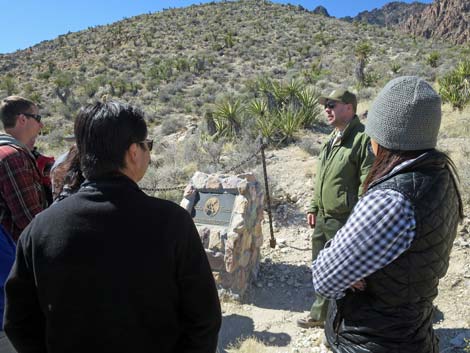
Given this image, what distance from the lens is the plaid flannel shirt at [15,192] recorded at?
209cm

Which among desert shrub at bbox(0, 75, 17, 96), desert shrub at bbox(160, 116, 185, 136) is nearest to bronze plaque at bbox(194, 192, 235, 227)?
desert shrub at bbox(160, 116, 185, 136)

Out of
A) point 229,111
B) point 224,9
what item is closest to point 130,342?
point 229,111

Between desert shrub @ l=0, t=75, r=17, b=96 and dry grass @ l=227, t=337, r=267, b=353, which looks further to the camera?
desert shrub @ l=0, t=75, r=17, b=96

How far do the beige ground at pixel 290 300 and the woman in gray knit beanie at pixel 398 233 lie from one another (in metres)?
1.80

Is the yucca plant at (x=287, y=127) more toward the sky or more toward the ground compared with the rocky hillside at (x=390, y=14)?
more toward the ground

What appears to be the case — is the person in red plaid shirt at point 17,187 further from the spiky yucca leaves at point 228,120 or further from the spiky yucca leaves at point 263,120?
the spiky yucca leaves at point 228,120

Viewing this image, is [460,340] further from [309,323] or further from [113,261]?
[113,261]

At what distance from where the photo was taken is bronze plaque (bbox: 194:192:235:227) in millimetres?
4129

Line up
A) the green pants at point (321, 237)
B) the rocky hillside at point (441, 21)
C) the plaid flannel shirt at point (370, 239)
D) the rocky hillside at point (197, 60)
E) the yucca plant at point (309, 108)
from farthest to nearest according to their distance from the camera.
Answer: the rocky hillside at point (441, 21)
the rocky hillside at point (197, 60)
the yucca plant at point (309, 108)
the green pants at point (321, 237)
the plaid flannel shirt at point (370, 239)

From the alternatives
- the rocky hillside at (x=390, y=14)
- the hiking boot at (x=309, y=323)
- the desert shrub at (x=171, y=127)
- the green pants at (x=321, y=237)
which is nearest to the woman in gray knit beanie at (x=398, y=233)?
the green pants at (x=321, y=237)

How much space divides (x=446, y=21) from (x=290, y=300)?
82.7 metres

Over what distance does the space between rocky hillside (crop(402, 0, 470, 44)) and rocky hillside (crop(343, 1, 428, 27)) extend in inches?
508

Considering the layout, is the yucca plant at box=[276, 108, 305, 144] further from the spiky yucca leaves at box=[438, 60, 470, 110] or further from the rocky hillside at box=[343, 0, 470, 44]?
the rocky hillside at box=[343, 0, 470, 44]

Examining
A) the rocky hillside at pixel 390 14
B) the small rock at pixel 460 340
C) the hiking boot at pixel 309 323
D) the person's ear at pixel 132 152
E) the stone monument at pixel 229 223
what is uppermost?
the rocky hillside at pixel 390 14
